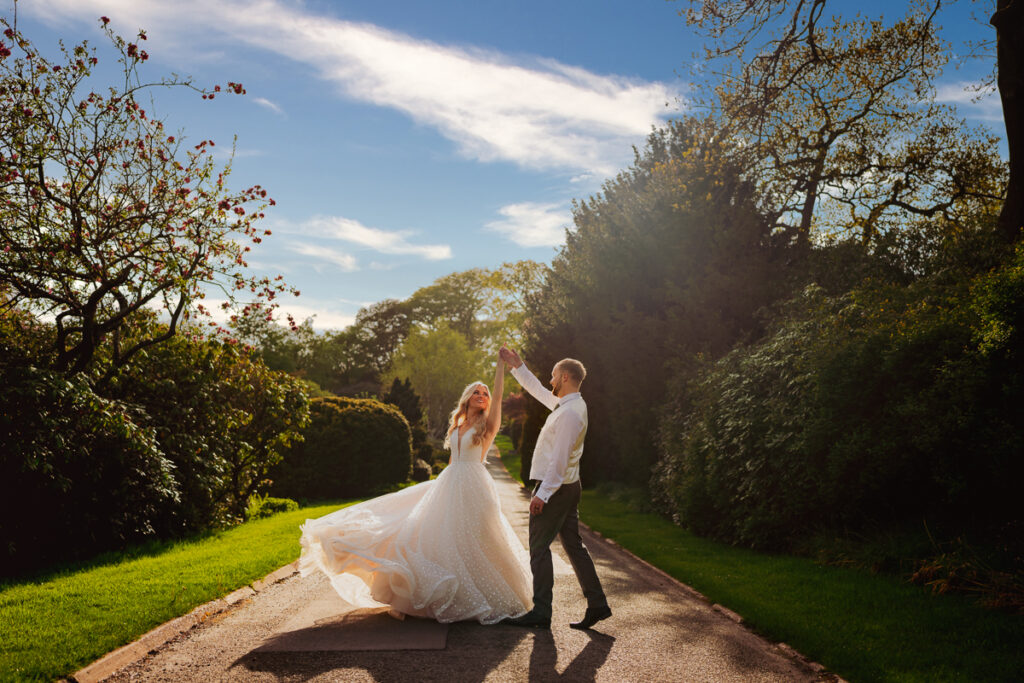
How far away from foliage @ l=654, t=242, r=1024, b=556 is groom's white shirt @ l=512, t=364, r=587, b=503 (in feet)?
15.5

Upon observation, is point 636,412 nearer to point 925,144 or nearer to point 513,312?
point 925,144

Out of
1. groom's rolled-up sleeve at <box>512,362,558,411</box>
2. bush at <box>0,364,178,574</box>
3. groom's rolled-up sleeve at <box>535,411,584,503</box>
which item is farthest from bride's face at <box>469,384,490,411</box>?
bush at <box>0,364,178,574</box>

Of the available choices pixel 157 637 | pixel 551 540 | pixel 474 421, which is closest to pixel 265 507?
pixel 157 637

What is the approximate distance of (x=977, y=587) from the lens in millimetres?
7488

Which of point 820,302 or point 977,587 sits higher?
point 820,302

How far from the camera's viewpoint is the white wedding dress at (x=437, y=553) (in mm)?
6586

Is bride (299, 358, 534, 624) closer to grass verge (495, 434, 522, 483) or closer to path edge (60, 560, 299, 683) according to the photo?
path edge (60, 560, 299, 683)

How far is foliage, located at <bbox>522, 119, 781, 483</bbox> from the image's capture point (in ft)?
64.5

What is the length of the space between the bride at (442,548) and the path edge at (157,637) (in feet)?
3.39

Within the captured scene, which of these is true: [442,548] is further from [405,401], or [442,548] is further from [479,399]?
[405,401]

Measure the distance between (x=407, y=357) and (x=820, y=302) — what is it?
39631 mm

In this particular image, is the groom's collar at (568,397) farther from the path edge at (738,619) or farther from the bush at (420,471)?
the bush at (420,471)

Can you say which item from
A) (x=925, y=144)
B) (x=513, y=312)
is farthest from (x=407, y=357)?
(x=925, y=144)

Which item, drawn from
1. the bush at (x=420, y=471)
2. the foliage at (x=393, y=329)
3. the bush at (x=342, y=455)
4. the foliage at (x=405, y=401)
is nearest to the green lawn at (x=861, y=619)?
the bush at (x=342, y=455)
